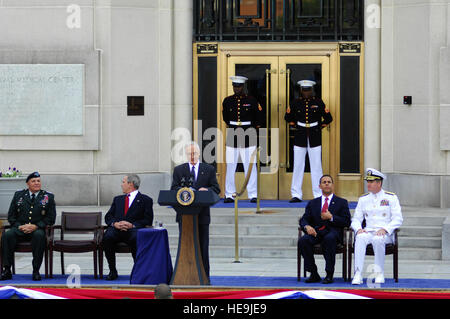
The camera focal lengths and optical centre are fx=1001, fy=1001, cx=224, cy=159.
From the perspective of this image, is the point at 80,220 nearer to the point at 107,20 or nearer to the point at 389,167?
the point at 107,20

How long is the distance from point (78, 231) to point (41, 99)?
5.15 meters

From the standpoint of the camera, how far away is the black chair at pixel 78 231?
1397cm

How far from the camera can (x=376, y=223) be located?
528 inches

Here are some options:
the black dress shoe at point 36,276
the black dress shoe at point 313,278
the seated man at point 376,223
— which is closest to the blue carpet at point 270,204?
the seated man at point 376,223

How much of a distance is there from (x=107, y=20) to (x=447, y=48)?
253 inches

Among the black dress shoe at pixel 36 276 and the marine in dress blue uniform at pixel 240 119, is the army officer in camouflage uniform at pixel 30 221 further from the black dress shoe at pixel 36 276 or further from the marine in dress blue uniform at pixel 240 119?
the marine in dress blue uniform at pixel 240 119

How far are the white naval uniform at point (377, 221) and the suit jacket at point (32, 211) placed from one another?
4.31 meters

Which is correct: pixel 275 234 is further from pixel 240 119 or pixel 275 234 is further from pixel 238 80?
pixel 238 80

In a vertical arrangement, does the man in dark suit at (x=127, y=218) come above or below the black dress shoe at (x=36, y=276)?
above

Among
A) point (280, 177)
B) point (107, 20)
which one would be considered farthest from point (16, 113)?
point (280, 177)

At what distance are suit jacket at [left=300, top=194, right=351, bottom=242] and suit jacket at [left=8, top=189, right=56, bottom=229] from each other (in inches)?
142

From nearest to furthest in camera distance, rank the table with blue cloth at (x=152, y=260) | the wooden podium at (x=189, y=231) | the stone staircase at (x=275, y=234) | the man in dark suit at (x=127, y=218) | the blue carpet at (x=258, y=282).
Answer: the wooden podium at (x=189, y=231)
the table with blue cloth at (x=152, y=260)
the blue carpet at (x=258, y=282)
the man in dark suit at (x=127, y=218)
the stone staircase at (x=275, y=234)

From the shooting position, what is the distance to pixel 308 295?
8.80 metres

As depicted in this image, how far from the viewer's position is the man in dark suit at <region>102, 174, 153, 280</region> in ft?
45.3
